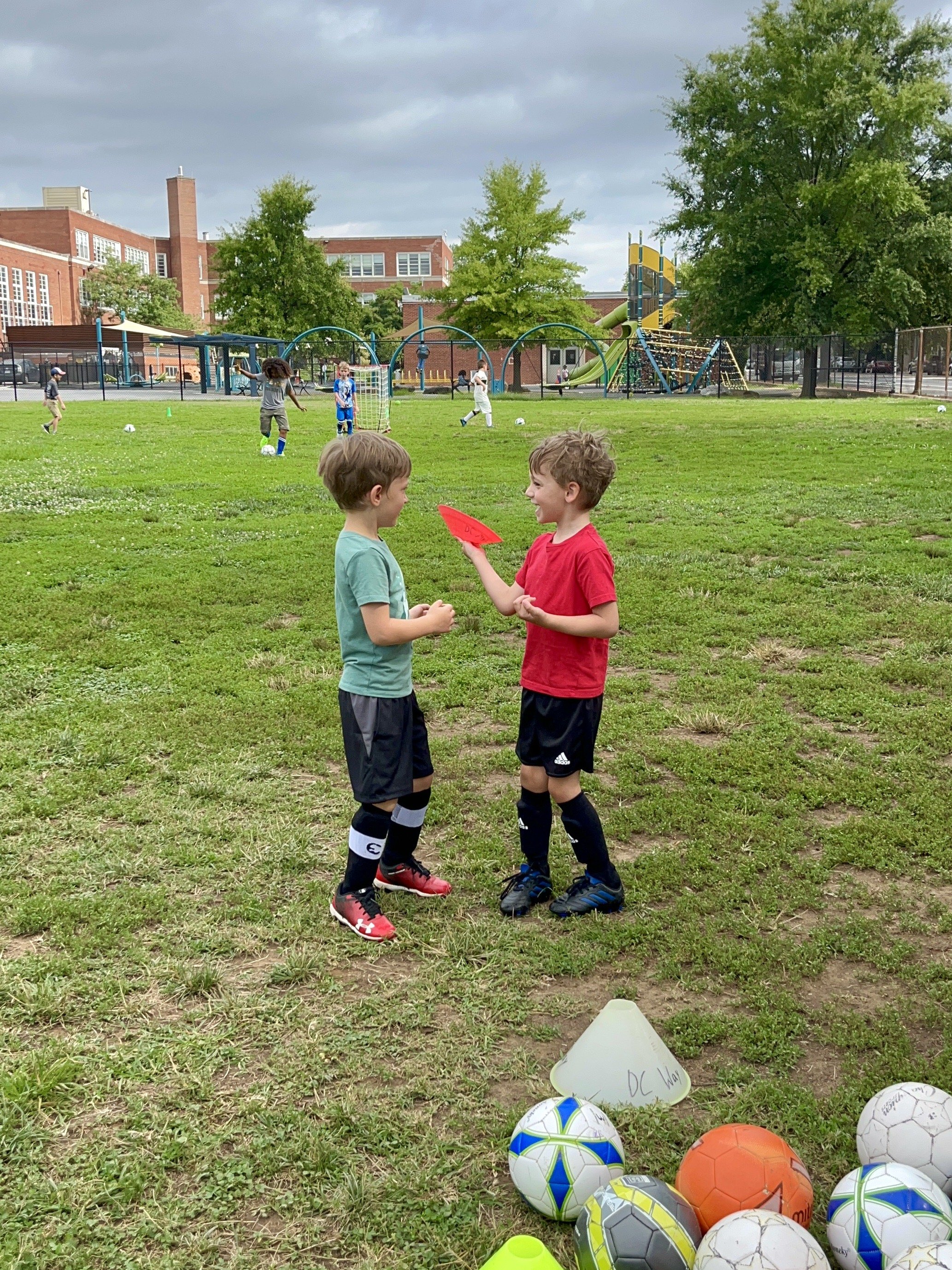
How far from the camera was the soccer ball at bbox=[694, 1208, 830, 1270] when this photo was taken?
194 cm

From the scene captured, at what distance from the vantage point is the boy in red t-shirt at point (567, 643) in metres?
3.48

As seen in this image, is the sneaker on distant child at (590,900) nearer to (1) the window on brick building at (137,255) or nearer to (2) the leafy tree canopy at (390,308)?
(2) the leafy tree canopy at (390,308)

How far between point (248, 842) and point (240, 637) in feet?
9.81

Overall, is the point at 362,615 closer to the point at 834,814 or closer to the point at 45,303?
the point at 834,814

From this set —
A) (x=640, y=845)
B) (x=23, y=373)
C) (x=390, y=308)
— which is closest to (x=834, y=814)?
(x=640, y=845)

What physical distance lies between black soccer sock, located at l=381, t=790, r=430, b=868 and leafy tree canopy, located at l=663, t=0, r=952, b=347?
39.7 meters

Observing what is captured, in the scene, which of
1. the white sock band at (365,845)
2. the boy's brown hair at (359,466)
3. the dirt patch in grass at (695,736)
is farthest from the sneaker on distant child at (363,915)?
the dirt patch in grass at (695,736)

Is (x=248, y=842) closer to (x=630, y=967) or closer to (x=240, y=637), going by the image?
(x=630, y=967)

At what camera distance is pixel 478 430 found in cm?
2212

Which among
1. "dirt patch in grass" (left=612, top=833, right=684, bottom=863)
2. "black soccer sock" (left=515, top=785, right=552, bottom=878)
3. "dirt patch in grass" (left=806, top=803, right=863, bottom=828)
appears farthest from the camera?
"dirt patch in grass" (left=806, top=803, right=863, bottom=828)

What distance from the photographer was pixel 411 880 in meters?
3.82

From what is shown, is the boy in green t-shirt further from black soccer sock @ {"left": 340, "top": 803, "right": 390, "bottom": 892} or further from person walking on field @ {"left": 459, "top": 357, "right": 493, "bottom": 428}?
person walking on field @ {"left": 459, "top": 357, "right": 493, "bottom": 428}

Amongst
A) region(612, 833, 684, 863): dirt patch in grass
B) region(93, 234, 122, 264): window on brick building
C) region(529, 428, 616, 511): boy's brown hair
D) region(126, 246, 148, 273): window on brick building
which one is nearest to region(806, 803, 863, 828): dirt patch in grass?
region(612, 833, 684, 863): dirt patch in grass

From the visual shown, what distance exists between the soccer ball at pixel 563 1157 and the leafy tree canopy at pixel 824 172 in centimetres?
4101
